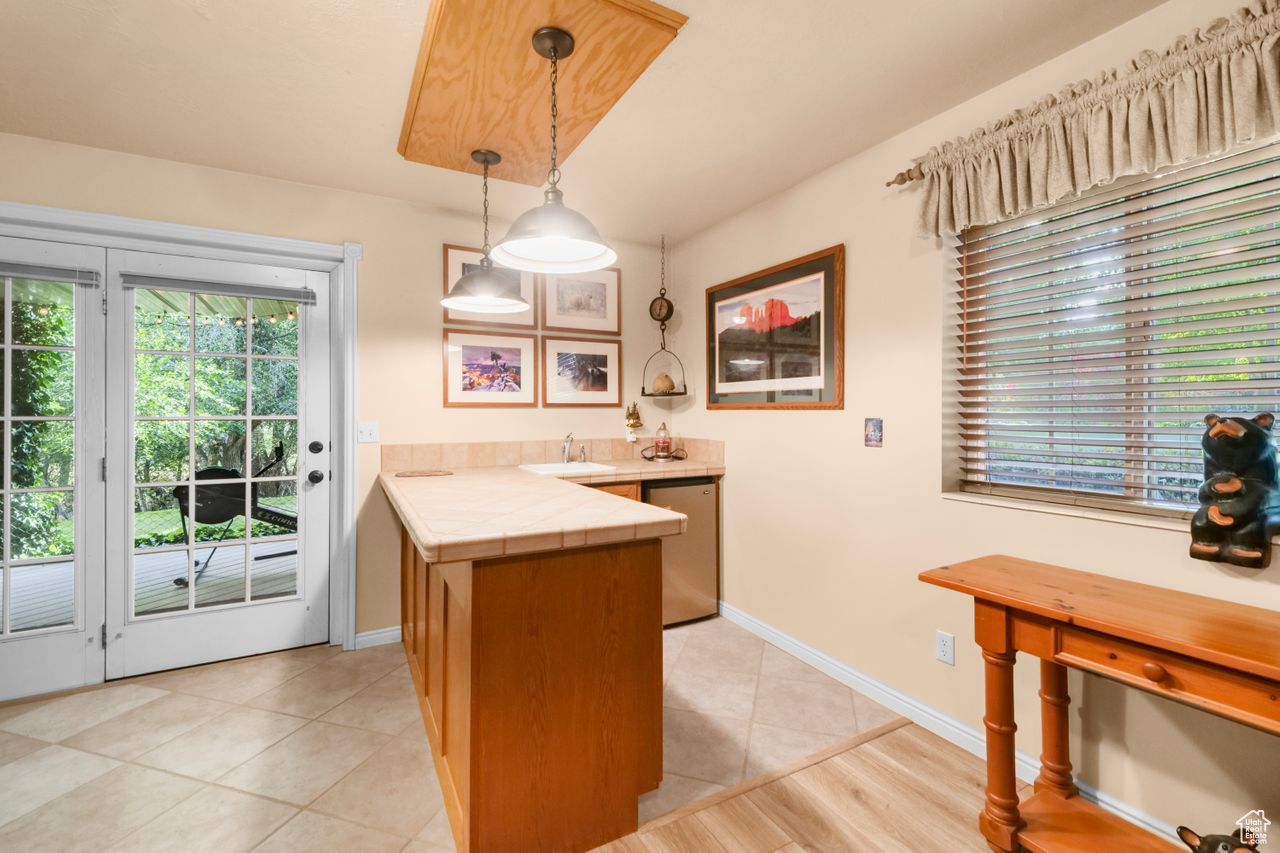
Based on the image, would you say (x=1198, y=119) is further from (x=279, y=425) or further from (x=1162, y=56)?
(x=279, y=425)

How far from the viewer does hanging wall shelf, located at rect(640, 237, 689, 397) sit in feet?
12.1

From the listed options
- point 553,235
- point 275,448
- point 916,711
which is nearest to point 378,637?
point 275,448

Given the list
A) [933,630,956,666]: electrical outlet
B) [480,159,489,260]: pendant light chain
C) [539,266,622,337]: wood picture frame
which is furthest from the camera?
[539,266,622,337]: wood picture frame

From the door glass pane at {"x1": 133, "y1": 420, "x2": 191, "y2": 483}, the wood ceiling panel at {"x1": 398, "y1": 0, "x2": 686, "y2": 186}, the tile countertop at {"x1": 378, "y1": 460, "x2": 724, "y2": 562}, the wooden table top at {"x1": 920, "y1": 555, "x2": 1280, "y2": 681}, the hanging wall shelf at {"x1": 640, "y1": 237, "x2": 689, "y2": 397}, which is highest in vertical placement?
the wood ceiling panel at {"x1": 398, "y1": 0, "x2": 686, "y2": 186}

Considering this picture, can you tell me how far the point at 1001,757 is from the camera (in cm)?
Result: 156

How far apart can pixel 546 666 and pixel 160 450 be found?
7.82 feet

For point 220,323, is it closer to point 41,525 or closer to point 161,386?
point 161,386

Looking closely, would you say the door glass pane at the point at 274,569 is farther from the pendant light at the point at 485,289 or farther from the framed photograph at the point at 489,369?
the pendant light at the point at 485,289

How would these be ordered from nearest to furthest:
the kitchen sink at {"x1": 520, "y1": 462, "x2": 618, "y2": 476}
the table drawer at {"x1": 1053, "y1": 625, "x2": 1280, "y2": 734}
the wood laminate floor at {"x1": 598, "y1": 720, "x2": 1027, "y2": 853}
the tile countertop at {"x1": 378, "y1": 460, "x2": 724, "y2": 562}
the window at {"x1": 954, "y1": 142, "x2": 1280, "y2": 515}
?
1. the table drawer at {"x1": 1053, "y1": 625, "x2": 1280, "y2": 734}
2. the tile countertop at {"x1": 378, "y1": 460, "x2": 724, "y2": 562}
3. the window at {"x1": 954, "y1": 142, "x2": 1280, "y2": 515}
4. the wood laminate floor at {"x1": 598, "y1": 720, "x2": 1027, "y2": 853}
5. the kitchen sink at {"x1": 520, "y1": 462, "x2": 618, "y2": 476}

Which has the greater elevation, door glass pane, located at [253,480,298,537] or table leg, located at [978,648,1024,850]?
door glass pane, located at [253,480,298,537]

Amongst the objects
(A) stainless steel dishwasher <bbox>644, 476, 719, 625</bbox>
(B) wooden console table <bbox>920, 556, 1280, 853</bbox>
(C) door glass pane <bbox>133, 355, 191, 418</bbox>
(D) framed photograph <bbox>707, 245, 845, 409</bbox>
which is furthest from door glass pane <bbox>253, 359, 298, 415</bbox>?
(B) wooden console table <bbox>920, 556, 1280, 853</bbox>

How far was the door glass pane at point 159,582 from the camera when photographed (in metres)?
2.60

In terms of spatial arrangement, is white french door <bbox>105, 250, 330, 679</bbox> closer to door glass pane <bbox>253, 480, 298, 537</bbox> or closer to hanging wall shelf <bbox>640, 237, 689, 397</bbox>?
door glass pane <bbox>253, 480, 298, 537</bbox>

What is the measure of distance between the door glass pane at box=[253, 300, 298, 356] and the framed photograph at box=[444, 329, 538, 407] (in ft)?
2.47
